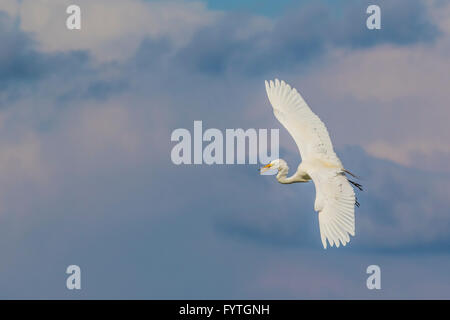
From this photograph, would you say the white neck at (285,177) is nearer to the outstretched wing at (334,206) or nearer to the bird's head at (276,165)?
the bird's head at (276,165)

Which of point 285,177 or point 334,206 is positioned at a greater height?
point 285,177

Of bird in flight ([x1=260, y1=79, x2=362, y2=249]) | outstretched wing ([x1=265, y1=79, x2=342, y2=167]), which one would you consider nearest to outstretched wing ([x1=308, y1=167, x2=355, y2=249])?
bird in flight ([x1=260, y1=79, x2=362, y2=249])

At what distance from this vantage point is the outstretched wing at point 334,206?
140 feet

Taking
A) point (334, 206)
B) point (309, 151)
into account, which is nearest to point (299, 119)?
point (309, 151)

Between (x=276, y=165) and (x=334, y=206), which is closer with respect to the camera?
(x=334, y=206)

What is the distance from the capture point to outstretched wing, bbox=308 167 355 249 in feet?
140

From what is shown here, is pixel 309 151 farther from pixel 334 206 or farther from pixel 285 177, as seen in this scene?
pixel 334 206

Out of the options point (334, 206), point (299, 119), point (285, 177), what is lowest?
point (334, 206)

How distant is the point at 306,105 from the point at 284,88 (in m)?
1.46

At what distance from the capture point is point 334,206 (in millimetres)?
43906

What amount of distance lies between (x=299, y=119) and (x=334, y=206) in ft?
22.3

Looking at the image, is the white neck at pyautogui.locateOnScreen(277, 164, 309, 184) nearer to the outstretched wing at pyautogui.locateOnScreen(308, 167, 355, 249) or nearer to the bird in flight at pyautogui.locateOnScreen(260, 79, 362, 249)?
the bird in flight at pyautogui.locateOnScreen(260, 79, 362, 249)

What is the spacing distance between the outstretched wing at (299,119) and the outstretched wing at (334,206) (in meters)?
2.47

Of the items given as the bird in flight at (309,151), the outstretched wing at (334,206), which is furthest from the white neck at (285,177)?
the outstretched wing at (334,206)
